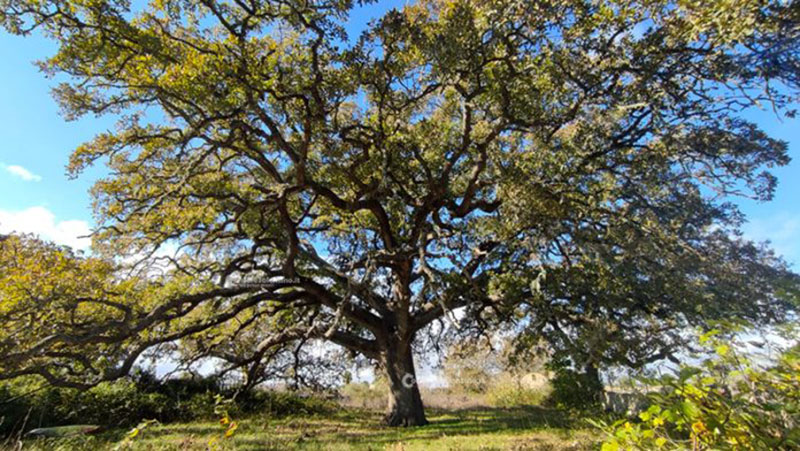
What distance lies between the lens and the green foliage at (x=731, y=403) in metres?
1.63

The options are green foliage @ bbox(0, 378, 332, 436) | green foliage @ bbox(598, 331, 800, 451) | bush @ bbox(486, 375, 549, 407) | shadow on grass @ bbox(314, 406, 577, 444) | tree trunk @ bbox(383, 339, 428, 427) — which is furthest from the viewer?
bush @ bbox(486, 375, 549, 407)

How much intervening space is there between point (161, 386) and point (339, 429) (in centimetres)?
719

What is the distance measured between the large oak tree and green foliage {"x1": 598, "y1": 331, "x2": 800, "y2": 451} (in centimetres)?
449

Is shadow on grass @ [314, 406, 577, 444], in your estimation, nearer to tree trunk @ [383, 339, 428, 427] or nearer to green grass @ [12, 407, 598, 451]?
green grass @ [12, 407, 598, 451]

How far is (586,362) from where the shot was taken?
7.86 metres

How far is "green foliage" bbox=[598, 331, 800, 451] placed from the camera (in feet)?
5.36

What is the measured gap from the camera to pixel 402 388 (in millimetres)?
11391

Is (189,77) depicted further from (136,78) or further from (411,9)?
(411,9)

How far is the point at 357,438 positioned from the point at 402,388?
9.82 ft

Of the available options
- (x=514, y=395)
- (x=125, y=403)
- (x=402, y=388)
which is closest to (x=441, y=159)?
(x=402, y=388)

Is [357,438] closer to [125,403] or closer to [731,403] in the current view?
[125,403]

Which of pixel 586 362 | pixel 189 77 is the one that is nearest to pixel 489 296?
pixel 586 362

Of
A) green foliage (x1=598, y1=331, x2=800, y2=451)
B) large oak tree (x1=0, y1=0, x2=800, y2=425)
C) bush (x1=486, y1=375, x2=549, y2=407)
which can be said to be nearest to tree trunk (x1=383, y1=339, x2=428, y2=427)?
large oak tree (x1=0, y1=0, x2=800, y2=425)

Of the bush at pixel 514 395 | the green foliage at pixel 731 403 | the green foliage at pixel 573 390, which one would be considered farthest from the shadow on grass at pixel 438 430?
the bush at pixel 514 395
